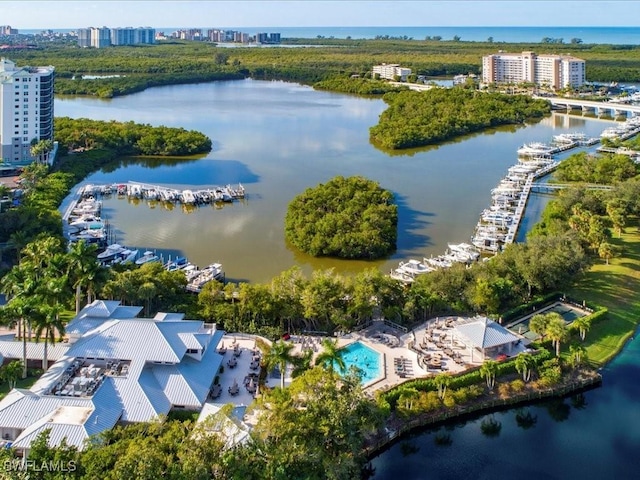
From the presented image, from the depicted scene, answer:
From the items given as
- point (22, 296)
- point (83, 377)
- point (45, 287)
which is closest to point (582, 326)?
point (83, 377)

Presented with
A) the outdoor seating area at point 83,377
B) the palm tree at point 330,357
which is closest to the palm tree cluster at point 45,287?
the outdoor seating area at point 83,377

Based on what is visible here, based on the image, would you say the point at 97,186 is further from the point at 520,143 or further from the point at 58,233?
the point at 520,143

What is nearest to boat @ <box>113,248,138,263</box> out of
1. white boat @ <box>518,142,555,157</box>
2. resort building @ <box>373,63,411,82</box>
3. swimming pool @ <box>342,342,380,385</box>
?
swimming pool @ <box>342,342,380,385</box>

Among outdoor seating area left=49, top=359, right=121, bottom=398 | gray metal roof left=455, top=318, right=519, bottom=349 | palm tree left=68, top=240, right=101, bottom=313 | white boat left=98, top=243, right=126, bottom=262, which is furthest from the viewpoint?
white boat left=98, top=243, right=126, bottom=262

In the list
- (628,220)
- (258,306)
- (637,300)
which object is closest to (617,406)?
(637,300)

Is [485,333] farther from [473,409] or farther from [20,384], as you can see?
[20,384]

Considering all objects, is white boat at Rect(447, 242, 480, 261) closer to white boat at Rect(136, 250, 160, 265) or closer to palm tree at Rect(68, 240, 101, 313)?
white boat at Rect(136, 250, 160, 265)

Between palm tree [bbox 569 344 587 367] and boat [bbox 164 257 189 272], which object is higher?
boat [bbox 164 257 189 272]

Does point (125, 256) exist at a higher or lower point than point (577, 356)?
higher
